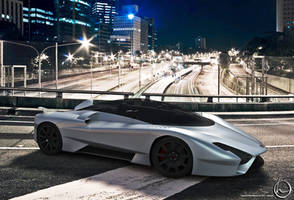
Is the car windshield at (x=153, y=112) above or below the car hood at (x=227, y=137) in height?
above

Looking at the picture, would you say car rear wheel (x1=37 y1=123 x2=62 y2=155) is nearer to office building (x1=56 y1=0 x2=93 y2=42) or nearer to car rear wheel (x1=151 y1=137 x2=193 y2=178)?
car rear wheel (x1=151 y1=137 x2=193 y2=178)

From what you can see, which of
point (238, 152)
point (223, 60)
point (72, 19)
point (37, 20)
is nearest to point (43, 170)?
point (238, 152)

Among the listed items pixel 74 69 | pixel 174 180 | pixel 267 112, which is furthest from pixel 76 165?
pixel 74 69

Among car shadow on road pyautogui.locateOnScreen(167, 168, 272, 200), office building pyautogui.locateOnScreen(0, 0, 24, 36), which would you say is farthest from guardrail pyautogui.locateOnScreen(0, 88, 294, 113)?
office building pyautogui.locateOnScreen(0, 0, 24, 36)

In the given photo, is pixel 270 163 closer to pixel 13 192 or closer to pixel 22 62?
pixel 13 192

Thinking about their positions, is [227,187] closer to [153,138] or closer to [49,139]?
[153,138]

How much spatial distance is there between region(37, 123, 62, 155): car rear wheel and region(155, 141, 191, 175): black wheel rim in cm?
200

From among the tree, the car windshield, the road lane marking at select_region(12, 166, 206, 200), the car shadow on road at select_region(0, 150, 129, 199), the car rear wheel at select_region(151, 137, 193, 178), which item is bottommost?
the road lane marking at select_region(12, 166, 206, 200)

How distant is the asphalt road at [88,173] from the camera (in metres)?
4.46

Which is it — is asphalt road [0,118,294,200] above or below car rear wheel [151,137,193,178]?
below

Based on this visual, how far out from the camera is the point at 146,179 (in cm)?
503

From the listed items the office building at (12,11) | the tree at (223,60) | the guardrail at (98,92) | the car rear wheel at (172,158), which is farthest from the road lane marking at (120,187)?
the office building at (12,11)

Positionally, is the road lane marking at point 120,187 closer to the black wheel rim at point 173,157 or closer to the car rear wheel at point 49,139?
the black wheel rim at point 173,157

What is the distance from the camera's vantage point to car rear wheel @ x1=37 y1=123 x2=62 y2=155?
620 cm
